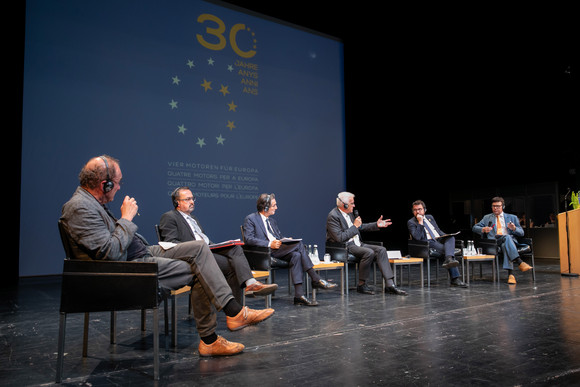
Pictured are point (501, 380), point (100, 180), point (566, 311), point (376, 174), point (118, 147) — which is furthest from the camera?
point (376, 174)

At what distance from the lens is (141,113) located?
632 centimetres

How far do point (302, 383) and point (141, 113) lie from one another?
5.39 meters

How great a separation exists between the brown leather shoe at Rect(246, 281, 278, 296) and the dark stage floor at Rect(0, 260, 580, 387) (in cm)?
26

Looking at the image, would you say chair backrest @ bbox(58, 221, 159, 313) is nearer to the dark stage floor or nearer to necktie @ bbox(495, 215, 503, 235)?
the dark stage floor

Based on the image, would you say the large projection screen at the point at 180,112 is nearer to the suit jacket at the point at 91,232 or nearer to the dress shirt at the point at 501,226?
the dress shirt at the point at 501,226

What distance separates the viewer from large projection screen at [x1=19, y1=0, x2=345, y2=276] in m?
5.73

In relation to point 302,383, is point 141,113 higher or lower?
higher

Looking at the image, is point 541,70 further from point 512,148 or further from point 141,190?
point 141,190

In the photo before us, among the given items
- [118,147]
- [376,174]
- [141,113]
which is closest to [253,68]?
[141,113]

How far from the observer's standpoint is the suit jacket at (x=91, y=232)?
80.6 inches

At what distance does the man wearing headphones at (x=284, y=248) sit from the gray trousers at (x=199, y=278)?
5.31ft

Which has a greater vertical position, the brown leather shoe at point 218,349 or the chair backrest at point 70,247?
the chair backrest at point 70,247

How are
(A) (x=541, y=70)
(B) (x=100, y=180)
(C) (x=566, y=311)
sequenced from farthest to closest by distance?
(A) (x=541, y=70) → (C) (x=566, y=311) → (B) (x=100, y=180)

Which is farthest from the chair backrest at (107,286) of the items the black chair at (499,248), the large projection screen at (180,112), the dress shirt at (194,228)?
the black chair at (499,248)
